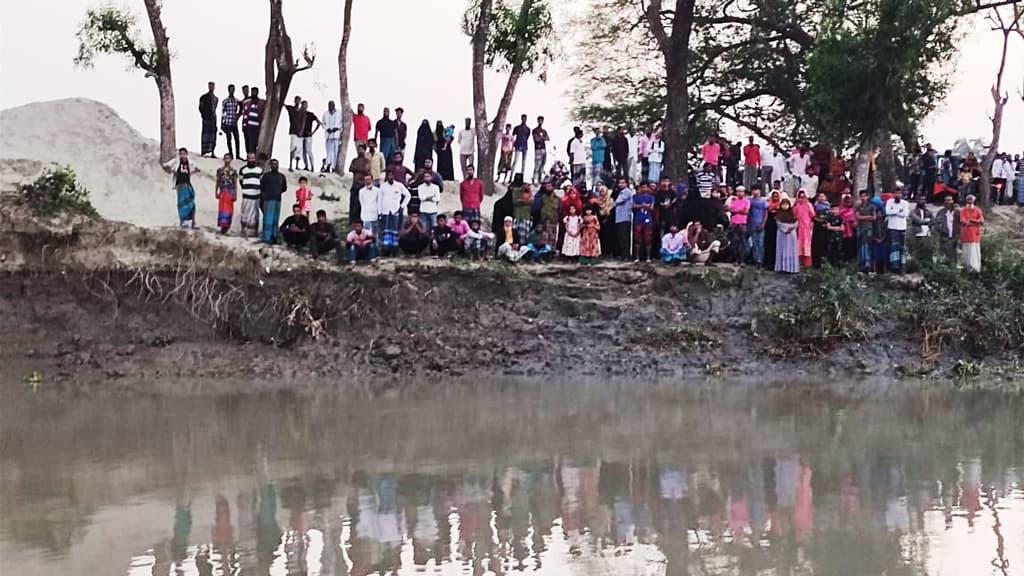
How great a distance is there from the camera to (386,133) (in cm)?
2419

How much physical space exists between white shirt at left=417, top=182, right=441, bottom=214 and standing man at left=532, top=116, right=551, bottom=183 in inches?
181

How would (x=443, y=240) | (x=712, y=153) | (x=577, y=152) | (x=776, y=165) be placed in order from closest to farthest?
1. (x=443, y=240)
2. (x=712, y=153)
3. (x=776, y=165)
4. (x=577, y=152)

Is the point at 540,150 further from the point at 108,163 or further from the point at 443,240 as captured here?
the point at 108,163

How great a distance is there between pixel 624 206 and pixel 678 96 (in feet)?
13.4

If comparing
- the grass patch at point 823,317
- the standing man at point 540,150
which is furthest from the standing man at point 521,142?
the grass patch at point 823,317

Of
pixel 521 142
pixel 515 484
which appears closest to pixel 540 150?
pixel 521 142

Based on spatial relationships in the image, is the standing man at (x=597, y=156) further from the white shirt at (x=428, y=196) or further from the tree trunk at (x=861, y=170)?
the tree trunk at (x=861, y=170)

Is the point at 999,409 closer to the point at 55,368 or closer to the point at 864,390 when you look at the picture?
the point at 864,390

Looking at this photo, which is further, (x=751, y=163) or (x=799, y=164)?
(x=751, y=163)

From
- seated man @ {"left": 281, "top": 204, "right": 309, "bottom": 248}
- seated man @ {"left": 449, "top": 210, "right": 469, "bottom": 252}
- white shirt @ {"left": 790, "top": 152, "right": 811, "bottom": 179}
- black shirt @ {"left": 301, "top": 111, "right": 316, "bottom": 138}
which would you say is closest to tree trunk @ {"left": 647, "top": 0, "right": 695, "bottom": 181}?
white shirt @ {"left": 790, "top": 152, "right": 811, "bottom": 179}

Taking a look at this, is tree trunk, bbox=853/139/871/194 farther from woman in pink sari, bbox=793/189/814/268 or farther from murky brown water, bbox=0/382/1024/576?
murky brown water, bbox=0/382/1024/576

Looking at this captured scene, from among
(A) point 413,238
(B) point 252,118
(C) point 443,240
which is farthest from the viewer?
(B) point 252,118

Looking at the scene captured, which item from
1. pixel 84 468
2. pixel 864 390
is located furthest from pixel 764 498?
pixel 864 390

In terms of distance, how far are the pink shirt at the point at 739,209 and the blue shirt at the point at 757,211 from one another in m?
0.07
